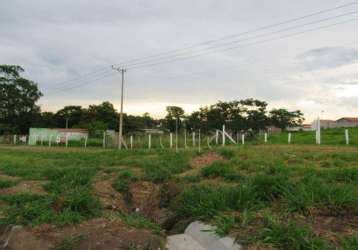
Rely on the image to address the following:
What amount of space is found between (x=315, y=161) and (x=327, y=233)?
19.0ft

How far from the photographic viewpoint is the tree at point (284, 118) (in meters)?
54.2

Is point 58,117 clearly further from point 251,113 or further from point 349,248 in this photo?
point 349,248

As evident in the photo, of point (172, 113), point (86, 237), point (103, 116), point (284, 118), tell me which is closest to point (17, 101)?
point (103, 116)

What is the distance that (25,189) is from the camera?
6.61 meters

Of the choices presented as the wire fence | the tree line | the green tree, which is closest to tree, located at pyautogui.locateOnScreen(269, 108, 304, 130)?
the tree line

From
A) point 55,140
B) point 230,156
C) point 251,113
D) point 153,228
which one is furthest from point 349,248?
point 251,113

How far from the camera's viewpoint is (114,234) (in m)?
3.83

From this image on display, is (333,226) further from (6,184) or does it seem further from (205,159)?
(205,159)

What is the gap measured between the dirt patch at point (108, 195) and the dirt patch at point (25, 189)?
103cm

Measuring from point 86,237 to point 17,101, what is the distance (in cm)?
5910

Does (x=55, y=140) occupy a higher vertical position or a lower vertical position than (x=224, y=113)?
lower

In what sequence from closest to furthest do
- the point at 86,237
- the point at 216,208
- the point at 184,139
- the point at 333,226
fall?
the point at 333,226 → the point at 86,237 → the point at 216,208 → the point at 184,139

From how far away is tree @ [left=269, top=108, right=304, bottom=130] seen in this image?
54.2 meters

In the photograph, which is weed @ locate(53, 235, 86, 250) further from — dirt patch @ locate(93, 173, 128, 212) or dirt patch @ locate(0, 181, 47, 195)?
dirt patch @ locate(0, 181, 47, 195)
